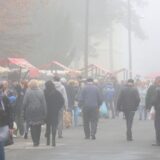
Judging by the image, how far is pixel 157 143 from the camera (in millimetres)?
18406

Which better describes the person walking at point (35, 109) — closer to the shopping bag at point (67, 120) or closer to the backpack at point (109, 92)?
the shopping bag at point (67, 120)

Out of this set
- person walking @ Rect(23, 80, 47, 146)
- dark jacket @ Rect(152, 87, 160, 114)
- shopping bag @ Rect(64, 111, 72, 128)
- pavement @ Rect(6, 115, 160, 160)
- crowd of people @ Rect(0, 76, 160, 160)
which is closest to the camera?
pavement @ Rect(6, 115, 160, 160)

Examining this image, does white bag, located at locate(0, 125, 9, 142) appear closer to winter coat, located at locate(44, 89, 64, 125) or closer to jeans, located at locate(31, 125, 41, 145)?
jeans, located at locate(31, 125, 41, 145)

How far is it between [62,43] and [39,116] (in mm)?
36063

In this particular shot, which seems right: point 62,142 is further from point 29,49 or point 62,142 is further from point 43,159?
point 29,49

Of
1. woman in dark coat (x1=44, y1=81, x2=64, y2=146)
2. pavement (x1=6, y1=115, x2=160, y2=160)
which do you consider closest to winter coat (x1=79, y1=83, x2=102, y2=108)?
pavement (x1=6, y1=115, x2=160, y2=160)

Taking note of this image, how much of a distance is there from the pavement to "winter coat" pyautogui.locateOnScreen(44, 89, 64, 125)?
0.69 metres

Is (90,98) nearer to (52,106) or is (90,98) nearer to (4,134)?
(52,106)

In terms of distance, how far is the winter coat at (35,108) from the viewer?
1733cm

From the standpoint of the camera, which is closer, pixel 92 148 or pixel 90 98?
pixel 92 148

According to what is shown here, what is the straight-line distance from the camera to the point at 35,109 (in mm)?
17375

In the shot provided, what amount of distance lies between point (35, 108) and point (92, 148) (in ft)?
5.39

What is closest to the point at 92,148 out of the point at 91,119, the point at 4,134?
the point at 91,119

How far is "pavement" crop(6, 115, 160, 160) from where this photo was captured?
15422mm
